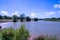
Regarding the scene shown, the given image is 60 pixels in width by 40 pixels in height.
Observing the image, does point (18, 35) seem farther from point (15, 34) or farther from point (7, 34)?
point (7, 34)

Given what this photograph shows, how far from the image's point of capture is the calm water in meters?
3.61

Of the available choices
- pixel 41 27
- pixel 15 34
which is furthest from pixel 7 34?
pixel 41 27

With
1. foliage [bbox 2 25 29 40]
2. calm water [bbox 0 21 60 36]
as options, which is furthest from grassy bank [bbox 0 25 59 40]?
calm water [bbox 0 21 60 36]

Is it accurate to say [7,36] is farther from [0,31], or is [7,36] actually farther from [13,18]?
[13,18]

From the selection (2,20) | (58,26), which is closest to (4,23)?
(2,20)

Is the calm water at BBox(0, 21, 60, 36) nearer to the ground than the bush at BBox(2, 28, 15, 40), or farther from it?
farther from it

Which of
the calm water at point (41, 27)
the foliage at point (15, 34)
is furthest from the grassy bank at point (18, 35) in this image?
the calm water at point (41, 27)

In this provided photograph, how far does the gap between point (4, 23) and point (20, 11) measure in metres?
0.58

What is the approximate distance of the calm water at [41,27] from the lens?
3607 mm

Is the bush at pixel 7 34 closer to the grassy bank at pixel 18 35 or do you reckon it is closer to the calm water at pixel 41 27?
the grassy bank at pixel 18 35

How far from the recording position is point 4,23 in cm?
389

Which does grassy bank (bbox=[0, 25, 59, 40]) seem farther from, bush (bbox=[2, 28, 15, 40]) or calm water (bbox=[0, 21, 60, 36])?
calm water (bbox=[0, 21, 60, 36])

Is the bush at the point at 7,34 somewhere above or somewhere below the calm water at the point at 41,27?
below

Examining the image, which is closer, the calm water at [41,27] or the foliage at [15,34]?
the foliage at [15,34]
